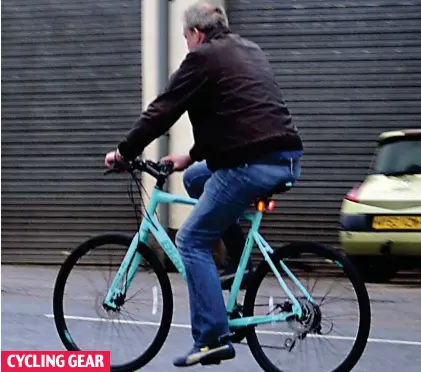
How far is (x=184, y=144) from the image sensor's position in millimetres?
11055

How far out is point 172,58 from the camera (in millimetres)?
11203

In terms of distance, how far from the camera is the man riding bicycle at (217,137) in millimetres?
4645

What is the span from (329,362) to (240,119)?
1290mm

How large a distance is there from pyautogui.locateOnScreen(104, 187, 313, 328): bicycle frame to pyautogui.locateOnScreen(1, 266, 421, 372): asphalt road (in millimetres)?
107

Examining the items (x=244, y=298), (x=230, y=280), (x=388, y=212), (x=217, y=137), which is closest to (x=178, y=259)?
(x=230, y=280)

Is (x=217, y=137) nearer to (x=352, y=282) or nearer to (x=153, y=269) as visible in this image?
(x=153, y=269)

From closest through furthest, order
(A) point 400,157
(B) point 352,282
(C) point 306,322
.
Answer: (B) point 352,282 < (C) point 306,322 < (A) point 400,157

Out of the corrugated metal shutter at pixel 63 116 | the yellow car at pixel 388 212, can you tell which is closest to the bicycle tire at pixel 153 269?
the yellow car at pixel 388 212

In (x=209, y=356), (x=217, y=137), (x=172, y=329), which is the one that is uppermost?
(x=217, y=137)

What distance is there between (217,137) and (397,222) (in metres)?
4.84

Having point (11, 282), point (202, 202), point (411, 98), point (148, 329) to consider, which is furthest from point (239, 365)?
point (411, 98)

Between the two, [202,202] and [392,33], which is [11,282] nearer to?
[392,33]

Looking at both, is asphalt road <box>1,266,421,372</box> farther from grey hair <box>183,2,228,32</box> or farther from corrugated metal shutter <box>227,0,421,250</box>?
corrugated metal shutter <box>227,0,421,250</box>

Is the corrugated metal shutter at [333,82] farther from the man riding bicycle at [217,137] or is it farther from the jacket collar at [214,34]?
the jacket collar at [214,34]
